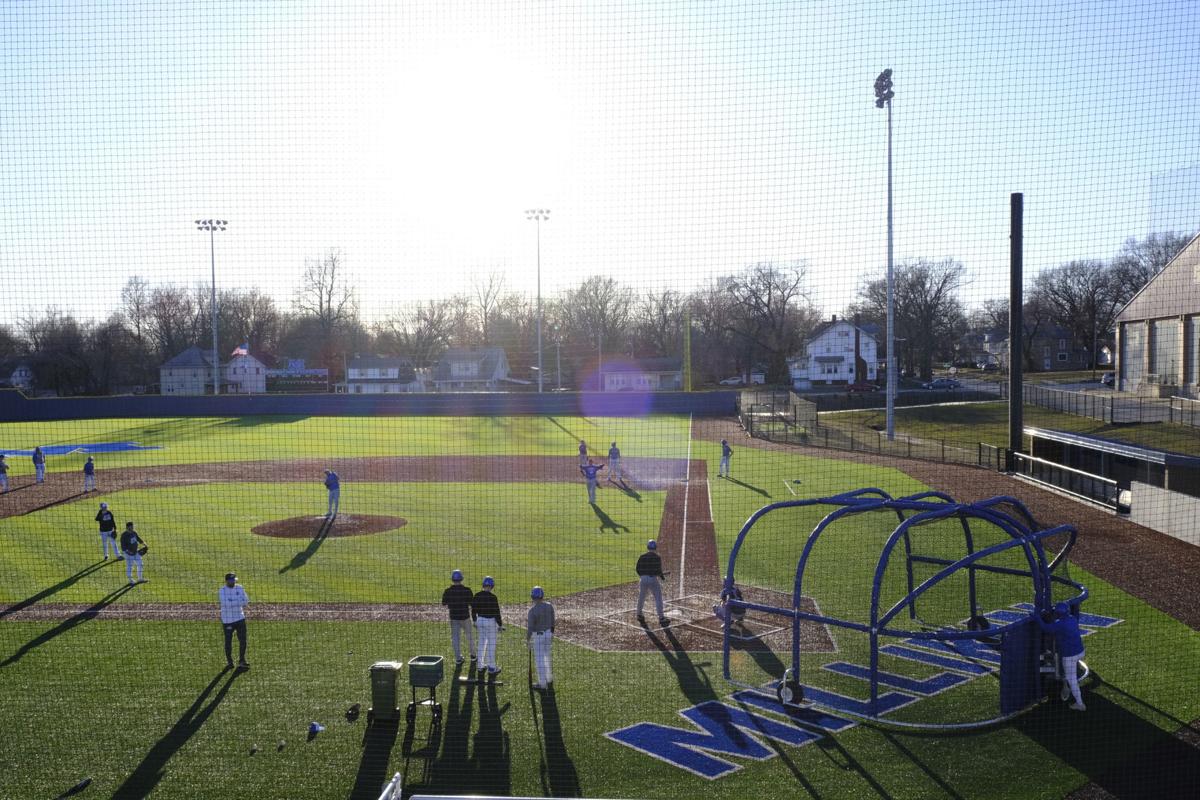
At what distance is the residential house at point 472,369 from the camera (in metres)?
39.3

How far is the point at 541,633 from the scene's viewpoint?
9203mm

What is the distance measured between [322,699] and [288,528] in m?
10.6

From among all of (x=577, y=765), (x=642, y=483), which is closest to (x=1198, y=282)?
(x=642, y=483)

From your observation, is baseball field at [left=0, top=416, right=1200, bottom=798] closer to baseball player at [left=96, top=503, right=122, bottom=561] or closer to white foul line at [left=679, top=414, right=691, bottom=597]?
white foul line at [left=679, top=414, right=691, bottom=597]

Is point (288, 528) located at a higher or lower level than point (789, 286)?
lower

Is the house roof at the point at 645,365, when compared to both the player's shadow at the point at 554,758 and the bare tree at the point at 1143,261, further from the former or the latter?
the player's shadow at the point at 554,758

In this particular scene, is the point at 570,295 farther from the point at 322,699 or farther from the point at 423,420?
the point at 423,420

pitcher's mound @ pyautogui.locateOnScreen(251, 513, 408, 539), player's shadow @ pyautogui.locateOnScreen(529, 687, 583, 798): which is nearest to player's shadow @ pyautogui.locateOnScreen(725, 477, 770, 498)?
pitcher's mound @ pyautogui.locateOnScreen(251, 513, 408, 539)

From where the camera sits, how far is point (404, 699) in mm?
9133

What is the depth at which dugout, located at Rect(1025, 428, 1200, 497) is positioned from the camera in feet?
61.0

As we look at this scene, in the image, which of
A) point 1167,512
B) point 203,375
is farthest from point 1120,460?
point 203,375

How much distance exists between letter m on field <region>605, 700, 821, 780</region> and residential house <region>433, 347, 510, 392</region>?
30.9 meters

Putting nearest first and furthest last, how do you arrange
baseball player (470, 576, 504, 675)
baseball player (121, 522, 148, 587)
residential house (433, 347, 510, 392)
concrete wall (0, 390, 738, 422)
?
baseball player (470, 576, 504, 675) < baseball player (121, 522, 148, 587) < residential house (433, 347, 510, 392) < concrete wall (0, 390, 738, 422)

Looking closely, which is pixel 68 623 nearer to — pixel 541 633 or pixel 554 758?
pixel 541 633
